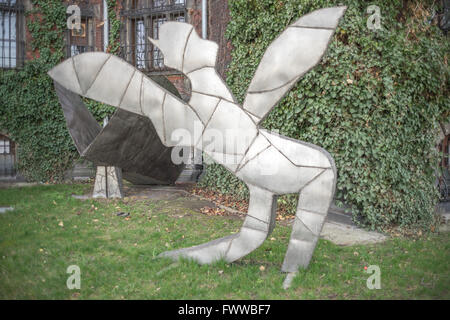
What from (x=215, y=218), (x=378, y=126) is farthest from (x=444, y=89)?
(x=215, y=218)

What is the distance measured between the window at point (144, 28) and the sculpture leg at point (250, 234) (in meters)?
8.10

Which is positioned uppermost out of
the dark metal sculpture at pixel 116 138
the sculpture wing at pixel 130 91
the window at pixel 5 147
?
the sculpture wing at pixel 130 91

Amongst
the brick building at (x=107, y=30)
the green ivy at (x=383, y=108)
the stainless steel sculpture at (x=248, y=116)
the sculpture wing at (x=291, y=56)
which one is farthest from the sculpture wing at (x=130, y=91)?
the brick building at (x=107, y=30)

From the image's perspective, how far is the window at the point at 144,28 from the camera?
35.4 ft

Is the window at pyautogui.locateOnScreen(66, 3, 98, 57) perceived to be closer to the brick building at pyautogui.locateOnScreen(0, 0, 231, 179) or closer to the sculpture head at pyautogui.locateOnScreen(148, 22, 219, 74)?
the brick building at pyautogui.locateOnScreen(0, 0, 231, 179)

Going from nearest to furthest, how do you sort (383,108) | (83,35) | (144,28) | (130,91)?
(130,91), (383,108), (144,28), (83,35)

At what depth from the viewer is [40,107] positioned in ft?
34.0

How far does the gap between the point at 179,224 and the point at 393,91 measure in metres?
3.93

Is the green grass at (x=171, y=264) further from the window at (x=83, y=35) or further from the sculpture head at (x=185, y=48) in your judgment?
the window at (x=83, y=35)

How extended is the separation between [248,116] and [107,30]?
9.25 m

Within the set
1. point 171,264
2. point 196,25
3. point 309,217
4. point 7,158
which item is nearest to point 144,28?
point 196,25

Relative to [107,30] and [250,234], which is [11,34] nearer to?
[107,30]

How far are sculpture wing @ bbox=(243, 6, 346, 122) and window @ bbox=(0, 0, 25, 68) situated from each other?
32.0 feet

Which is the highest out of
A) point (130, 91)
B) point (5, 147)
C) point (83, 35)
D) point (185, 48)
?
point (83, 35)
